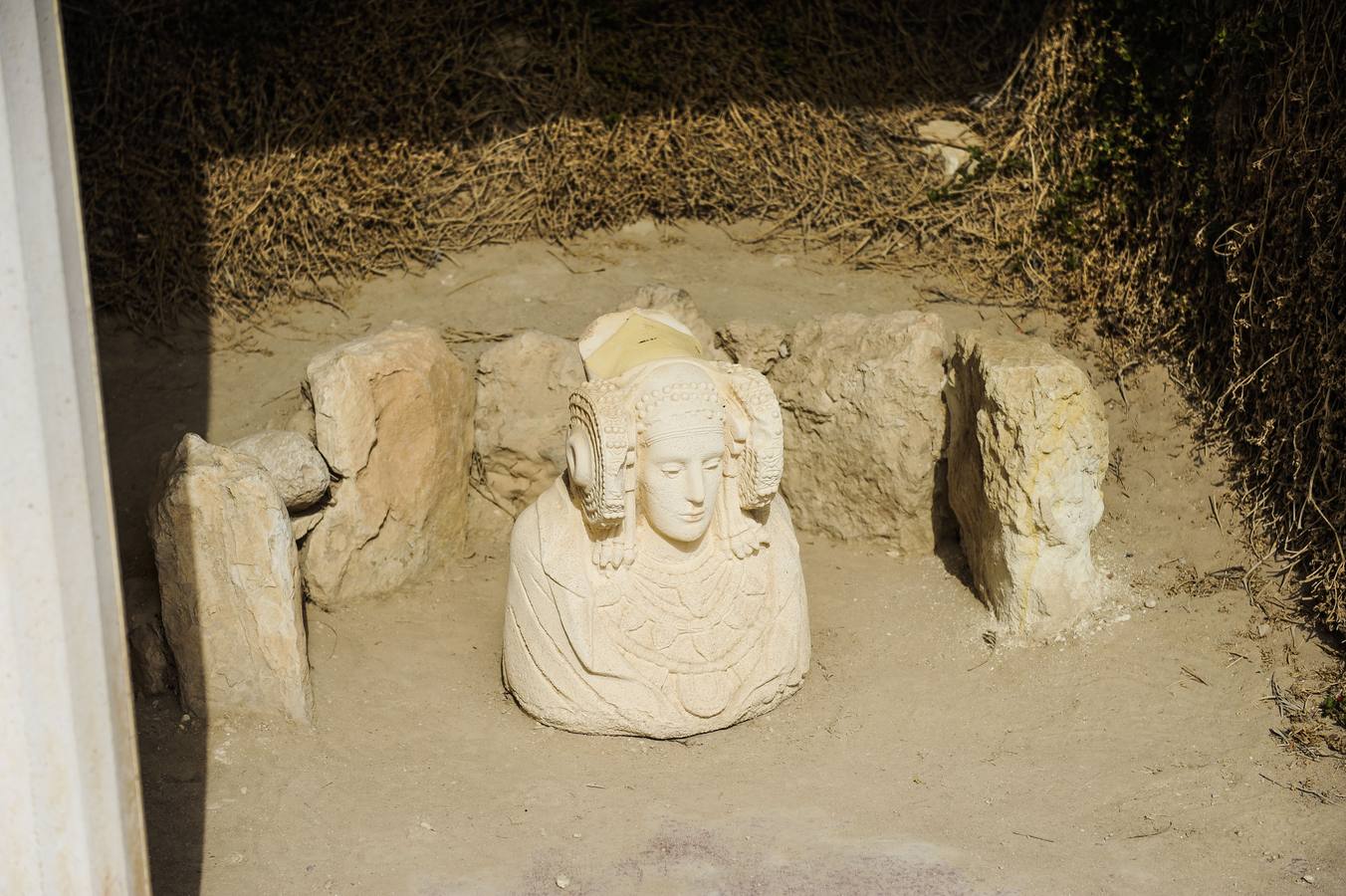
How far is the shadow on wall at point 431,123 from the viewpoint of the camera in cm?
759

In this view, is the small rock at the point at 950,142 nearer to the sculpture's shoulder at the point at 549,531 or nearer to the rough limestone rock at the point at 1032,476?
the rough limestone rock at the point at 1032,476

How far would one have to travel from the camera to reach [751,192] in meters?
8.12

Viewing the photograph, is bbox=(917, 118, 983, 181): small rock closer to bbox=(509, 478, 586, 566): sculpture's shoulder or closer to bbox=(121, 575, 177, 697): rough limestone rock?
bbox=(509, 478, 586, 566): sculpture's shoulder

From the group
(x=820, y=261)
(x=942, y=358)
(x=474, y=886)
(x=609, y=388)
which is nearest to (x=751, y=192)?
(x=820, y=261)

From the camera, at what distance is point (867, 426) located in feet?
22.1

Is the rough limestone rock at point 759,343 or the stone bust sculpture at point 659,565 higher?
the rough limestone rock at point 759,343

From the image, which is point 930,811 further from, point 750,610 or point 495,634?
point 495,634

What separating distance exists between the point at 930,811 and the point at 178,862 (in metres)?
2.50

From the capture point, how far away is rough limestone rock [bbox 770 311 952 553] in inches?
262

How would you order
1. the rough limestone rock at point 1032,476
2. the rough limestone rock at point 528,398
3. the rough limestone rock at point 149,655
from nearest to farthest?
the rough limestone rock at point 149,655, the rough limestone rock at point 1032,476, the rough limestone rock at point 528,398

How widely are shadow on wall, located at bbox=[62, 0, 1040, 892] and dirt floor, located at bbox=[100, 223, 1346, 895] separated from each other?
749mm

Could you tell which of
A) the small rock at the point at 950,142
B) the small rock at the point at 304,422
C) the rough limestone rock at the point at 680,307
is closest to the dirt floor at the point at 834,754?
the small rock at the point at 304,422

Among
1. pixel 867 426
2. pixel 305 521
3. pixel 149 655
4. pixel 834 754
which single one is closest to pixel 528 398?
pixel 305 521

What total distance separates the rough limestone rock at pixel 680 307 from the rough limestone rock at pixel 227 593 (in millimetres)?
2100
